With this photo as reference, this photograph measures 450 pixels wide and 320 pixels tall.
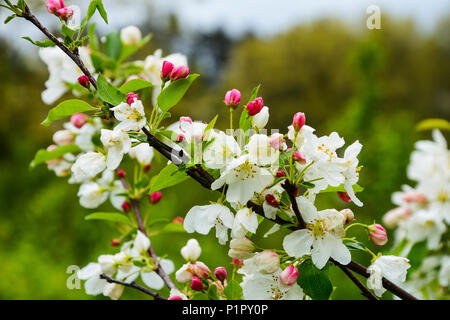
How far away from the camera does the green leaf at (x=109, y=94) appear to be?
0.47 metres

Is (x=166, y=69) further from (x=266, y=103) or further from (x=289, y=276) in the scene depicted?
(x=266, y=103)

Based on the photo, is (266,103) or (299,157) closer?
(299,157)

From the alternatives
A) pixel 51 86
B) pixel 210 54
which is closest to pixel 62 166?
pixel 51 86

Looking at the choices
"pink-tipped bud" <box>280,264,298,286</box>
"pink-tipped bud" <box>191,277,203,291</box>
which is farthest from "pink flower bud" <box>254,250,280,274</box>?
"pink-tipped bud" <box>191,277,203,291</box>

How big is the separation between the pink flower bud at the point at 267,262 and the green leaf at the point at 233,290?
0.08m

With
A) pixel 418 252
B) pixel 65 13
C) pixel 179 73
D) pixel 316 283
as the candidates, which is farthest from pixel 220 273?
pixel 418 252

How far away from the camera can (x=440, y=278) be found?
0.93 metres

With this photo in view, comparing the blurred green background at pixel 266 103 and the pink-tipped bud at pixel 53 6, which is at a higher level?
the blurred green background at pixel 266 103

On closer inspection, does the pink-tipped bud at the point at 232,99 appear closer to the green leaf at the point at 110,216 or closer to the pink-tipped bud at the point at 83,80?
the pink-tipped bud at the point at 83,80

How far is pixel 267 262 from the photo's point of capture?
458mm

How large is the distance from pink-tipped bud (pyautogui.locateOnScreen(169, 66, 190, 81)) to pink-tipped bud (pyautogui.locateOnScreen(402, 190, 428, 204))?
2.17 feet

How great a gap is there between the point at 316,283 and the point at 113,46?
0.59 metres

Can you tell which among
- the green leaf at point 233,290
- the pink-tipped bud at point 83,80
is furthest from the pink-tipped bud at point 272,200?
the pink-tipped bud at point 83,80

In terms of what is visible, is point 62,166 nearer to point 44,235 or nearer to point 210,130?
point 210,130
